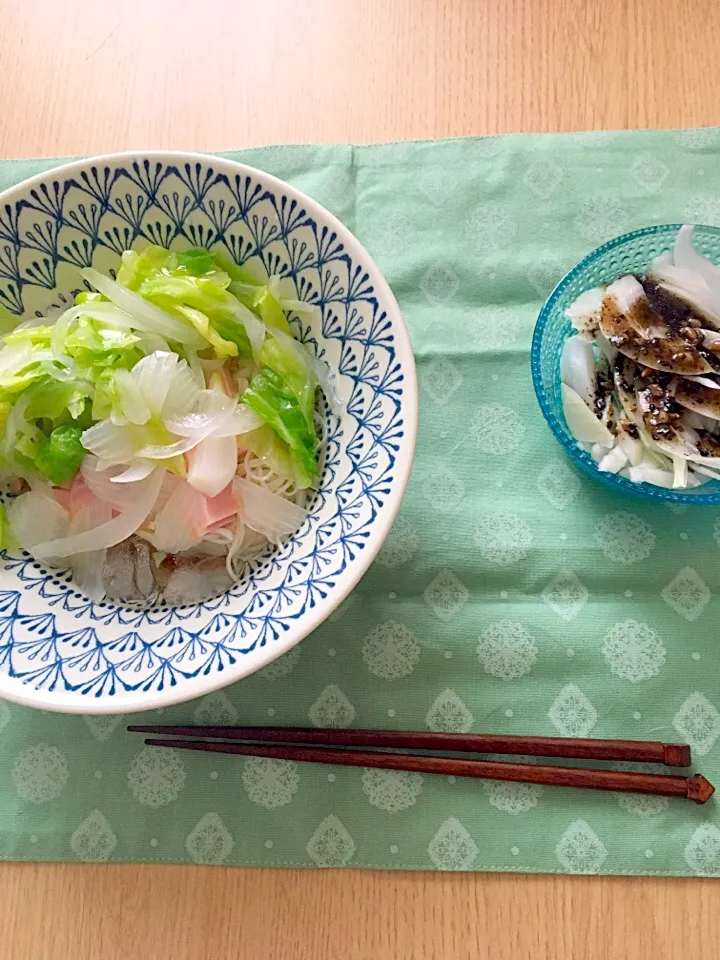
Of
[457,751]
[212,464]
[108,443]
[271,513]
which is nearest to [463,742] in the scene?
[457,751]

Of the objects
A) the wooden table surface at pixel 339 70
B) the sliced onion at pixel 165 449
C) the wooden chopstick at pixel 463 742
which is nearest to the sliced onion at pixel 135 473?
the sliced onion at pixel 165 449

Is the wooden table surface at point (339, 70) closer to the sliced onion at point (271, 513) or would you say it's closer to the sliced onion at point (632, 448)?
the sliced onion at point (632, 448)

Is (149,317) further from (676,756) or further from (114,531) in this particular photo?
(676,756)

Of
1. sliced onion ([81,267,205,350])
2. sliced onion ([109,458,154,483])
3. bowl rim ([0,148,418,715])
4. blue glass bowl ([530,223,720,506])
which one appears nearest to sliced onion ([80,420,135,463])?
sliced onion ([109,458,154,483])

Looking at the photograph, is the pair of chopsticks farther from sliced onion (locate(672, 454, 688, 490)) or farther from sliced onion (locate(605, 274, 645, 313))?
sliced onion (locate(605, 274, 645, 313))

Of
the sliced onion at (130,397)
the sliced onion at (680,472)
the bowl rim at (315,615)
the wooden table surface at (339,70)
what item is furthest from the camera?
the wooden table surface at (339,70)

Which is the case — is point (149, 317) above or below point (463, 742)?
above
